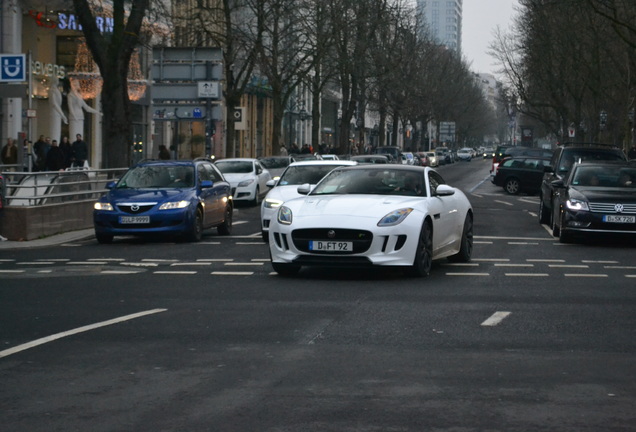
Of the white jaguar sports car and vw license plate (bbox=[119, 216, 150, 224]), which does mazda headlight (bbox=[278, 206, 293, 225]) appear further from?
vw license plate (bbox=[119, 216, 150, 224])

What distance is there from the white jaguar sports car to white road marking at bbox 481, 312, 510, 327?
315cm

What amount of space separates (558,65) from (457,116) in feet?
269

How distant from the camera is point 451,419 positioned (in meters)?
6.62

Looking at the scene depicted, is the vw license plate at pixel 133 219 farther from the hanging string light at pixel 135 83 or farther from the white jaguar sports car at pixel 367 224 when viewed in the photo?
the hanging string light at pixel 135 83

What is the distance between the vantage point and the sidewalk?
20.9m

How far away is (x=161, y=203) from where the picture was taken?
21.3m

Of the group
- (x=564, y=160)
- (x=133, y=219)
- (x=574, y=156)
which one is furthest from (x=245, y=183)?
(x=133, y=219)

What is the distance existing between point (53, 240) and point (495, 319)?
12.6 m

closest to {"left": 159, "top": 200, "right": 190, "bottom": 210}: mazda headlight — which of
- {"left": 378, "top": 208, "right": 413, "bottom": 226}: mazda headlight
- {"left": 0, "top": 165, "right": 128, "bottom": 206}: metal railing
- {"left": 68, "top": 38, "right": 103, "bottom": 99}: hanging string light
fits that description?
{"left": 0, "top": 165, "right": 128, "bottom": 206}: metal railing

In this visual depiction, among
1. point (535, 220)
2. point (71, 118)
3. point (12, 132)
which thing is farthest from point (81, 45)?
point (535, 220)

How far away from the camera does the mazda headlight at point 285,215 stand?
14.8 meters

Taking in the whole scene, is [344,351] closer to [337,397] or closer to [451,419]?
[337,397]

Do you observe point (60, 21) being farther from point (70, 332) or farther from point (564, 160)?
point (70, 332)

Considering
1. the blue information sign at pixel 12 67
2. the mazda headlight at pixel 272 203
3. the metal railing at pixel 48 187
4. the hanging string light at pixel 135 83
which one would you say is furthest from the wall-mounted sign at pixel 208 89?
the mazda headlight at pixel 272 203
